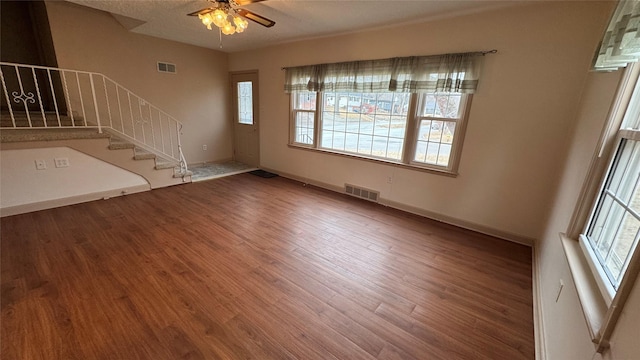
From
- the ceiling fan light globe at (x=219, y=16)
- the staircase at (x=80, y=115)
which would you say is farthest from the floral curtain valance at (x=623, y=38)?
the staircase at (x=80, y=115)

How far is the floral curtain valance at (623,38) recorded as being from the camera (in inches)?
43.9

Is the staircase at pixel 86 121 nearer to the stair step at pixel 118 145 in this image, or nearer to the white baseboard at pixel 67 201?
the stair step at pixel 118 145

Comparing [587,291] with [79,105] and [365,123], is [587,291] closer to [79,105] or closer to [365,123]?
[365,123]

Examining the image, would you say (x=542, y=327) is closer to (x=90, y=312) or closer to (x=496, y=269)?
(x=496, y=269)

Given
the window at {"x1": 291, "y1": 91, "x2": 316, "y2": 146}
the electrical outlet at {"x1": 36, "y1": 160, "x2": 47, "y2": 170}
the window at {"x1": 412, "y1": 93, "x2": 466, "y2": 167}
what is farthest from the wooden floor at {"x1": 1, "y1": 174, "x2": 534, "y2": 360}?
the window at {"x1": 291, "y1": 91, "x2": 316, "y2": 146}

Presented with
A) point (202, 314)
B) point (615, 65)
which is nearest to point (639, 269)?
point (615, 65)

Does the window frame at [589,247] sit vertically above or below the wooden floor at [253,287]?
above

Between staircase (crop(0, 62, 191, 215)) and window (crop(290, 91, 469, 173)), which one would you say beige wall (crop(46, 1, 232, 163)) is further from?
window (crop(290, 91, 469, 173))

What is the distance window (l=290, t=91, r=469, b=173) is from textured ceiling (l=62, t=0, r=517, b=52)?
2.98 feet

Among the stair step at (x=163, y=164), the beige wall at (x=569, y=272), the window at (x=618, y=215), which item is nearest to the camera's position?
the beige wall at (x=569, y=272)

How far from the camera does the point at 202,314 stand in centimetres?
174

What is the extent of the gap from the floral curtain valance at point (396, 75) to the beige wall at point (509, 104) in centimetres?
14

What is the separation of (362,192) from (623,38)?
3.12 meters

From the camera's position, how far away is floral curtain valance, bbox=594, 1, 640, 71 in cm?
112
